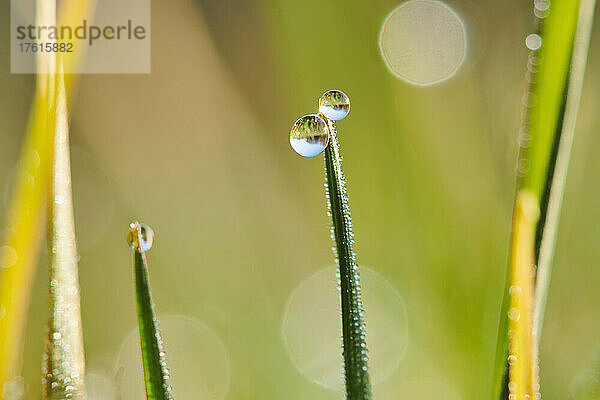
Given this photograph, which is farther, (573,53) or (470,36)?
(470,36)

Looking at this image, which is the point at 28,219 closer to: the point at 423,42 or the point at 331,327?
the point at 331,327

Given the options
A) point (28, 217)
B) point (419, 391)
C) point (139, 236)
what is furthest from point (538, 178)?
point (419, 391)

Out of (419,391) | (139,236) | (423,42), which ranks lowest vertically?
(419,391)

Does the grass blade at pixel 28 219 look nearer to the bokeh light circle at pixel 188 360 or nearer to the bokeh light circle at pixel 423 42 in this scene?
the bokeh light circle at pixel 188 360

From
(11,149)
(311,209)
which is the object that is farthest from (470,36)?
(11,149)

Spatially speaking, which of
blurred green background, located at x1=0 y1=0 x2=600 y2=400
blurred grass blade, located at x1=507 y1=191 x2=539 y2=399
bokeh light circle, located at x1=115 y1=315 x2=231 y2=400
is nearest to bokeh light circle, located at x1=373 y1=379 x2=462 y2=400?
blurred green background, located at x1=0 y1=0 x2=600 y2=400

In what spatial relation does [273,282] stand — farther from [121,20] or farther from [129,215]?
[121,20]

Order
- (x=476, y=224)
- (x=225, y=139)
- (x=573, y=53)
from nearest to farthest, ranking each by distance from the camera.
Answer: (x=573, y=53), (x=476, y=224), (x=225, y=139)

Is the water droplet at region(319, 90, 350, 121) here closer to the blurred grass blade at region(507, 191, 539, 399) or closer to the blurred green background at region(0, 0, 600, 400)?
the blurred grass blade at region(507, 191, 539, 399)
